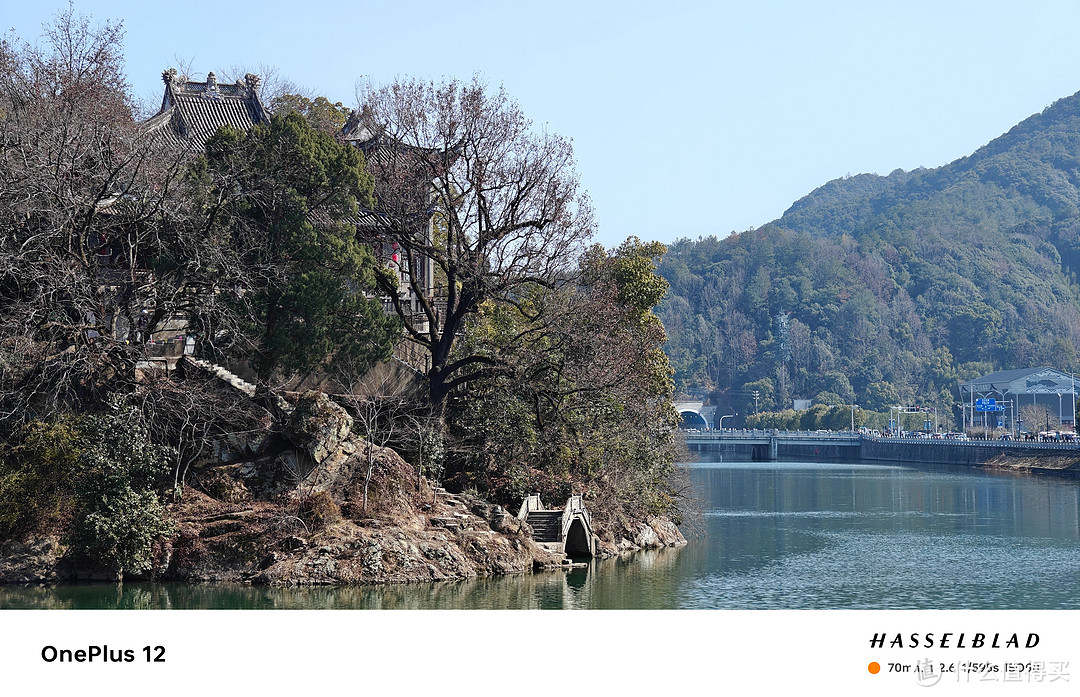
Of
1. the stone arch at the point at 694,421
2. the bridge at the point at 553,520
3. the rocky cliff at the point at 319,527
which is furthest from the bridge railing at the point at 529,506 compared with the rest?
the stone arch at the point at 694,421

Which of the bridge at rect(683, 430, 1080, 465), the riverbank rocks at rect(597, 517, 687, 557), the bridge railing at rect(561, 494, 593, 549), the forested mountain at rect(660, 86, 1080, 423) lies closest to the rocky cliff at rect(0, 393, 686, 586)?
the bridge railing at rect(561, 494, 593, 549)

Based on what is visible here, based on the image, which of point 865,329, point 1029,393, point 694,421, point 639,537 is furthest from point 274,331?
point 865,329

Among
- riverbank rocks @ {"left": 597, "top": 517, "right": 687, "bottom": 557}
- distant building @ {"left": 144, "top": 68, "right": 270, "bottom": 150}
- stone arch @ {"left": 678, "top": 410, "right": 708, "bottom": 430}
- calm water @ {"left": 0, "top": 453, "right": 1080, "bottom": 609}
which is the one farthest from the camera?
stone arch @ {"left": 678, "top": 410, "right": 708, "bottom": 430}

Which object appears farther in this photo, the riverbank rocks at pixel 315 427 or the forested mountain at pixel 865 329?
the forested mountain at pixel 865 329

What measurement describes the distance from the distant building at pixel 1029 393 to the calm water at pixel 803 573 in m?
77.0

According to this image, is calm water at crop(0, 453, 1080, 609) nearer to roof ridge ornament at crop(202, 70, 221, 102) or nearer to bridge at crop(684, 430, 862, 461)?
roof ridge ornament at crop(202, 70, 221, 102)

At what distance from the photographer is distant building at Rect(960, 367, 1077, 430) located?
12669cm

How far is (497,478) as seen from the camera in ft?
94.5

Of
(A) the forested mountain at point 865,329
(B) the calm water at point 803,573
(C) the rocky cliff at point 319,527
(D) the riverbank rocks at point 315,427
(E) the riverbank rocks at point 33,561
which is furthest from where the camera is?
(A) the forested mountain at point 865,329

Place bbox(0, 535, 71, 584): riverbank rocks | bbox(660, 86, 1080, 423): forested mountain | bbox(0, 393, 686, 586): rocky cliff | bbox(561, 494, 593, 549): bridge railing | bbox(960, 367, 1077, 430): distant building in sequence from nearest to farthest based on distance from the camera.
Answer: bbox(0, 535, 71, 584): riverbank rocks < bbox(0, 393, 686, 586): rocky cliff < bbox(561, 494, 593, 549): bridge railing < bbox(960, 367, 1077, 430): distant building < bbox(660, 86, 1080, 423): forested mountain

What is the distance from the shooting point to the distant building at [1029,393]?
127 metres

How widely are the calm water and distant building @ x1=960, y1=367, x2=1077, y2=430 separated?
77.0 metres

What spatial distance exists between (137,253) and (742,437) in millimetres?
101050

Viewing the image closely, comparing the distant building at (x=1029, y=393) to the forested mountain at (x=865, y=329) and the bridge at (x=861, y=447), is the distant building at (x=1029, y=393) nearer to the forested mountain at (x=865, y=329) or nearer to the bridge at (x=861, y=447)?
the bridge at (x=861, y=447)
